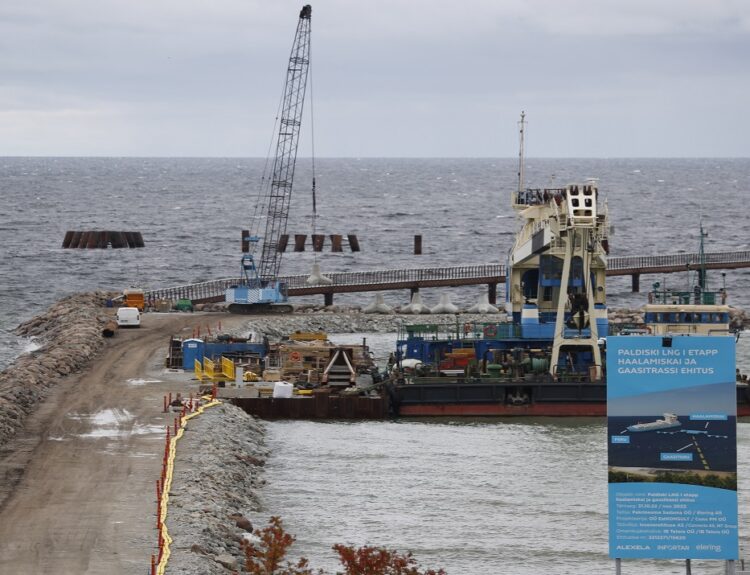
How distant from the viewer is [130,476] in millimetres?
38656

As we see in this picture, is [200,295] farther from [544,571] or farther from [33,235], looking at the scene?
[33,235]

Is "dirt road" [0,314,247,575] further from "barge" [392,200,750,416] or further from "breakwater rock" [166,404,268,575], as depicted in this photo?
"barge" [392,200,750,416]

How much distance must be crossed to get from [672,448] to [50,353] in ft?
137

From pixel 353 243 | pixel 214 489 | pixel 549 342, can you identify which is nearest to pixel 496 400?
pixel 549 342

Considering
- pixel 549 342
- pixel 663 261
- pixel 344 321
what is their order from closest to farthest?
pixel 549 342 < pixel 344 321 < pixel 663 261

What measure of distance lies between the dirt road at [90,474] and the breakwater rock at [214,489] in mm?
698

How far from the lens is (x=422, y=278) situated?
96562 millimetres

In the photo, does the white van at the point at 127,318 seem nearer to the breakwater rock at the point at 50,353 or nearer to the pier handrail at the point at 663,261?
the breakwater rock at the point at 50,353

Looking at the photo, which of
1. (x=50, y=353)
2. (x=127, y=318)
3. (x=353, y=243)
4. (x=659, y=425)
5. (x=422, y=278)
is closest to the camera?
(x=659, y=425)

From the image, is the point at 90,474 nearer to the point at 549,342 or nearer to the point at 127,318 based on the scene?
the point at 549,342

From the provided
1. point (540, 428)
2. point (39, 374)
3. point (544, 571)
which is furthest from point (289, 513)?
point (39, 374)

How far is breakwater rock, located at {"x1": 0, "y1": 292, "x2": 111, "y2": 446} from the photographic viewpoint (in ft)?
157

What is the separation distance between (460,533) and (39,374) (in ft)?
76.8

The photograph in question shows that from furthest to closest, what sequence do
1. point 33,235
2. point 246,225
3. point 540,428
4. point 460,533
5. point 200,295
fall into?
1. point 246,225
2. point 33,235
3. point 200,295
4. point 540,428
5. point 460,533
